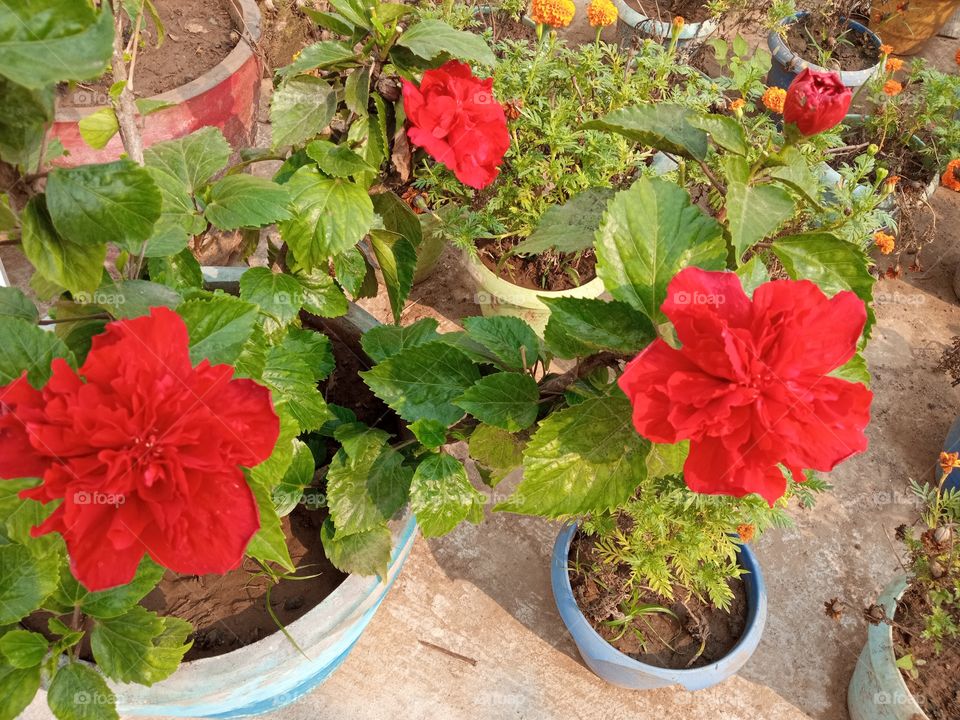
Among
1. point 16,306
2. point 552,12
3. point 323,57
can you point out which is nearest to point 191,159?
point 323,57

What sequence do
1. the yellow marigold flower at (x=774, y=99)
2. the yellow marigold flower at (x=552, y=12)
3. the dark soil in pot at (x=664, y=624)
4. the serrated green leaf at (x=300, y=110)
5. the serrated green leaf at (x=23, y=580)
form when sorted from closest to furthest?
the serrated green leaf at (x=23, y=580), the serrated green leaf at (x=300, y=110), the dark soil in pot at (x=664, y=624), the yellow marigold flower at (x=552, y=12), the yellow marigold flower at (x=774, y=99)

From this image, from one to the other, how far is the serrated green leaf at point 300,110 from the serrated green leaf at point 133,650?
76 centimetres

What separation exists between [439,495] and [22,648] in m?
0.62

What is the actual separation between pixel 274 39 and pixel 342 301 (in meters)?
1.78

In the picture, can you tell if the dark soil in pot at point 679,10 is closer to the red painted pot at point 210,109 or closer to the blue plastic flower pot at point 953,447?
the red painted pot at point 210,109

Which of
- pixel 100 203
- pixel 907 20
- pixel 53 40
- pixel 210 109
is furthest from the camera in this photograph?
pixel 907 20

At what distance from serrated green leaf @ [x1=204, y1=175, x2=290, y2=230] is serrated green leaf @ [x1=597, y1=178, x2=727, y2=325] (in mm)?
493

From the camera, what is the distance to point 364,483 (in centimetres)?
128

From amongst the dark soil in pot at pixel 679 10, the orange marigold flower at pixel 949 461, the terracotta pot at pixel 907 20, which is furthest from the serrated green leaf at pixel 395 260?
the terracotta pot at pixel 907 20

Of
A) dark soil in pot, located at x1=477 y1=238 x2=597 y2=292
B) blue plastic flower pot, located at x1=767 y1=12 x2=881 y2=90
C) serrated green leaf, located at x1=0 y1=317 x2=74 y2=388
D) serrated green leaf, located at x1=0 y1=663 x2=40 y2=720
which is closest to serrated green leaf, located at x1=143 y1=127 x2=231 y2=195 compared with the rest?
serrated green leaf, located at x1=0 y1=317 x2=74 y2=388

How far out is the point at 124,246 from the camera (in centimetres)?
94

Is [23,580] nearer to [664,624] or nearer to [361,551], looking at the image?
[361,551]

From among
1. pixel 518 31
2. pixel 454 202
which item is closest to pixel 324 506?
pixel 454 202

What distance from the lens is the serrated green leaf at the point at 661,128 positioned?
994 millimetres
